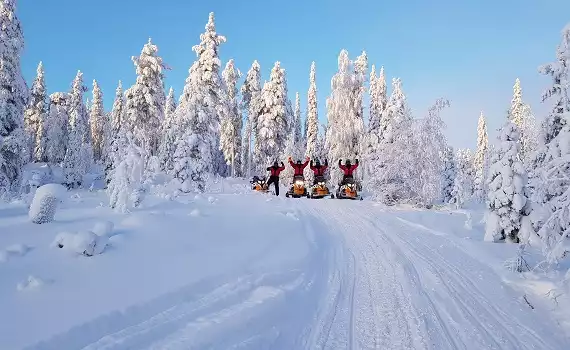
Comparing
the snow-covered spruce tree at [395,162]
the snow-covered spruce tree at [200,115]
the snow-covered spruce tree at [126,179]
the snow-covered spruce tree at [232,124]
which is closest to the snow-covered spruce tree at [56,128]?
the snow-covered spruce tree at [232,124]

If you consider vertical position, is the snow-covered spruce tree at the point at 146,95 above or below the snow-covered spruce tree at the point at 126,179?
above

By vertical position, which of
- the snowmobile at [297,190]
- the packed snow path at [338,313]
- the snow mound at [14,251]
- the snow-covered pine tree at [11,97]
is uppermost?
the snow-covered pine tree at [11,97]

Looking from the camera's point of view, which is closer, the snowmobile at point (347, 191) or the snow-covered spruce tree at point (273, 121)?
the snowmobile at point (347, 191)

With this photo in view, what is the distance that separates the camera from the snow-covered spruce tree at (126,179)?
10.7m

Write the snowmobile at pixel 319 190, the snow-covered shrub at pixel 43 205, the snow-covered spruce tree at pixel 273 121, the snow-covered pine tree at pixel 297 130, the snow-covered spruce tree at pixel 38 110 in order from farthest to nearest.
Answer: the snow-covered spruce tree at pixel 38 110 < the snow-covered pine tree at pixel 297 130 < the snow-covered spruce tree at pixel 273 121 < the snowmobile at pixel 319 190 < the snow-covered shrub at pixel 43 205

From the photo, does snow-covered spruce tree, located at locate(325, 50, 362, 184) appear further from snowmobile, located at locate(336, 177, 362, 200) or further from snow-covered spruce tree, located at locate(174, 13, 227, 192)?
snow-covered spruce tree, located at locate(174, 13, 227, 192)

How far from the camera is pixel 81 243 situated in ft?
20.6

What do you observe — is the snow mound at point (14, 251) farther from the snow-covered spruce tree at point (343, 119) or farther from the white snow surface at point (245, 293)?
the snow-covered spruce tree at point (343, 119)

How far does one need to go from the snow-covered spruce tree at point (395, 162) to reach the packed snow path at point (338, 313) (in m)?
13.0

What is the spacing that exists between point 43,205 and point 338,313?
6225 millimetres

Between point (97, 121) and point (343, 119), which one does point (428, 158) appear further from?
point (97, 121)

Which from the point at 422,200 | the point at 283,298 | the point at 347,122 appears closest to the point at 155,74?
the point at 347,122

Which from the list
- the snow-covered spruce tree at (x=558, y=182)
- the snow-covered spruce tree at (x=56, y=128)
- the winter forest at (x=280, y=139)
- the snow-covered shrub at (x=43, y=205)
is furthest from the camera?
the snow-covered spruce tree at (x=56, y=128)

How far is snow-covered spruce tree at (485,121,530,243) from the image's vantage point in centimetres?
1100
